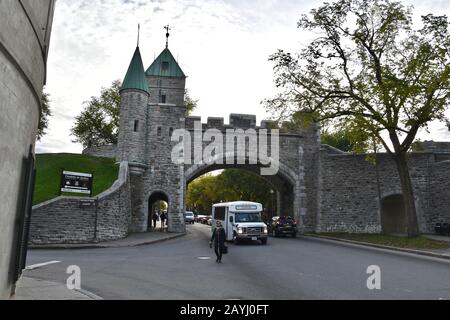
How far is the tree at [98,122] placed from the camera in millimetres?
46500

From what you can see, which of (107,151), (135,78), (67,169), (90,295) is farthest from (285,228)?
(90,295)

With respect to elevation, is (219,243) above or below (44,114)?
below

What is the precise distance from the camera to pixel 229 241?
21.4m

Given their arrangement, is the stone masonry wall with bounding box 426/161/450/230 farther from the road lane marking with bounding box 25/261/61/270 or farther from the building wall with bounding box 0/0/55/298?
the building wall with bounding box 0/0/55/298

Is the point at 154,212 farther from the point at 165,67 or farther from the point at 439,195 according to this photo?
the point at 439,195

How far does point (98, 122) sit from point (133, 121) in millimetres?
23041

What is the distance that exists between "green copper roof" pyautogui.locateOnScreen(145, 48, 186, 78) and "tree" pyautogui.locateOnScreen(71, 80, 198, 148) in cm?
907

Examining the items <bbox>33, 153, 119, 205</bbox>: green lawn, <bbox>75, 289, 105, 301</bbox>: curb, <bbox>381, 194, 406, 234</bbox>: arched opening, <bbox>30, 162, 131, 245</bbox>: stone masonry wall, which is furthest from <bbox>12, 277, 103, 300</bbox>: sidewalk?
<bbox>381, 194, 406, 234</bbox>: arched opening

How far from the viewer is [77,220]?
58.6 feet

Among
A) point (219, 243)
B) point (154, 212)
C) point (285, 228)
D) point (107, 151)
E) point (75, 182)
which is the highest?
point (107, 151)

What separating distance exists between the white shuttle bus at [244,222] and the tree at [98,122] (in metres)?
30.3

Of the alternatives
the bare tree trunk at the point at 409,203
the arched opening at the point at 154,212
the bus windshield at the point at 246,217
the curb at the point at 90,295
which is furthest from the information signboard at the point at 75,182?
the bare tree trunk at the point at 409,203

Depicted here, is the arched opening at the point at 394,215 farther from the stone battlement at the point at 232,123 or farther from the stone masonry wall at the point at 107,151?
the stone masonry wall at the point at 107,151
